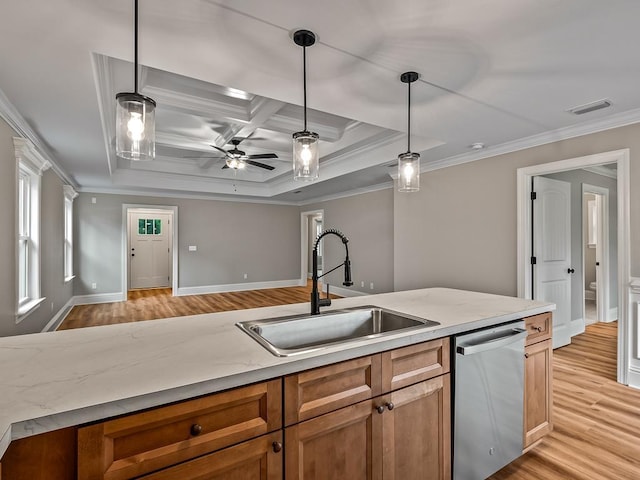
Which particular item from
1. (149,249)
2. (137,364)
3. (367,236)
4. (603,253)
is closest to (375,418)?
(137,364)

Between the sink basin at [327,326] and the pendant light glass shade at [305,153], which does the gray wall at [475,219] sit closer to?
the sink basin at [327,326]

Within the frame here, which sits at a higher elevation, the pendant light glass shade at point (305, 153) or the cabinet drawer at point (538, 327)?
the pendant light glass shade at point (305, 153)

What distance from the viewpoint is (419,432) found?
4.83ft

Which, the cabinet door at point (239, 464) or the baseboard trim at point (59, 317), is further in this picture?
the baseboard trim at point (59, 317)

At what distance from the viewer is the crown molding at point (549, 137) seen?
2.98 meters

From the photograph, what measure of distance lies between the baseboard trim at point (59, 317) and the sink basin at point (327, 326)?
418 centimetres

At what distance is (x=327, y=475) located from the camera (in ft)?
4.00

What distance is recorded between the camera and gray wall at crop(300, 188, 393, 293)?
641cm

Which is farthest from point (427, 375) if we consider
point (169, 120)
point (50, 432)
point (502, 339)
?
point (169, 120)

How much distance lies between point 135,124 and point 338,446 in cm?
155

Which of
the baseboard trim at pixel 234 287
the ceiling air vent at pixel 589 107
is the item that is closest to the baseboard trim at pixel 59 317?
the baseboard trim at pixel 234 287

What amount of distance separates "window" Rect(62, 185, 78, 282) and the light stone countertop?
534cm

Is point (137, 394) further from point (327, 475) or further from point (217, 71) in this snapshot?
point (217, 71)

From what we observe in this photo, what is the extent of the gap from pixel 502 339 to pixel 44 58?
10.2 feet
